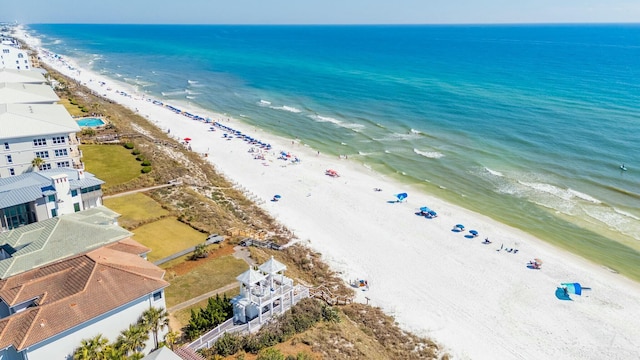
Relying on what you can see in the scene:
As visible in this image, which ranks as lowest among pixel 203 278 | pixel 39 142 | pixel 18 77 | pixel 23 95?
pixel 203 278

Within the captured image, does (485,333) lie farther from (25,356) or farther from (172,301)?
(25,356)

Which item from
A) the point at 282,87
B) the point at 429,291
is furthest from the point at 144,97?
the point at 429,291

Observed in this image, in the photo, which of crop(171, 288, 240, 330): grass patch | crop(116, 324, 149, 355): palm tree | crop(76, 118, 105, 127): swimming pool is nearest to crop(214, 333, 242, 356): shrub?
crop(171, 288, 240, 330): grass patch

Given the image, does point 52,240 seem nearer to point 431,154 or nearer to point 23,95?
point 23,95

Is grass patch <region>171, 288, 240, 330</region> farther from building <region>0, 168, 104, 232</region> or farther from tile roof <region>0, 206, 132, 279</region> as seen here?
building <region>0, 168, 104, 232</region>

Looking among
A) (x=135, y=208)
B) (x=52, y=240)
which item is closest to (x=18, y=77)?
(x=135, y=208)

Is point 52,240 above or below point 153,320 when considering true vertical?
above
